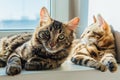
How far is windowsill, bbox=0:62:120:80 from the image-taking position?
96 cm

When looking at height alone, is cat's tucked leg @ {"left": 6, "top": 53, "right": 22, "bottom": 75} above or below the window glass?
below

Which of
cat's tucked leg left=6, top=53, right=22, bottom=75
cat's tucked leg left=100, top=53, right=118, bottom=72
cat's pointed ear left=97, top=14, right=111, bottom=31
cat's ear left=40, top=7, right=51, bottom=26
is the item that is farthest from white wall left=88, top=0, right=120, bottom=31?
cat's tucked leg left=6, top=53, right=22, bottom=75

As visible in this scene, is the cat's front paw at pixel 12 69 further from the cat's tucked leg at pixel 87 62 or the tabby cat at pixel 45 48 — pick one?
the cat's tucked leg at pixel 87 62

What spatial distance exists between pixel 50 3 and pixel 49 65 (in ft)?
1.59

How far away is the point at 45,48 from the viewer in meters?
1.00

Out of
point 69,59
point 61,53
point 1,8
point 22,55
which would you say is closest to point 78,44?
point 69,59

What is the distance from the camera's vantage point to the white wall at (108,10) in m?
1.18

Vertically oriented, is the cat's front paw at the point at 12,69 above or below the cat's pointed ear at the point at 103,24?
below

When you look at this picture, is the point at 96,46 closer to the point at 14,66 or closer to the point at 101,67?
the point at 101,67

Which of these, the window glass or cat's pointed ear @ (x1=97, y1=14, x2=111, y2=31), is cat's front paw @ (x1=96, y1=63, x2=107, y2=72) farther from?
the window glass

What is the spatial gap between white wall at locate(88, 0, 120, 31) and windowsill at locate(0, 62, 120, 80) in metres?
0.25

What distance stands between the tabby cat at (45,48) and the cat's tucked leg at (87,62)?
8 cm

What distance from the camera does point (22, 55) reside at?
1.02 meters

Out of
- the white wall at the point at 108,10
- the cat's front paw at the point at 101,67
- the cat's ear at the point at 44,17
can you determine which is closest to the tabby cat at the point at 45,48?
the cat's ear at the point at 44,17
